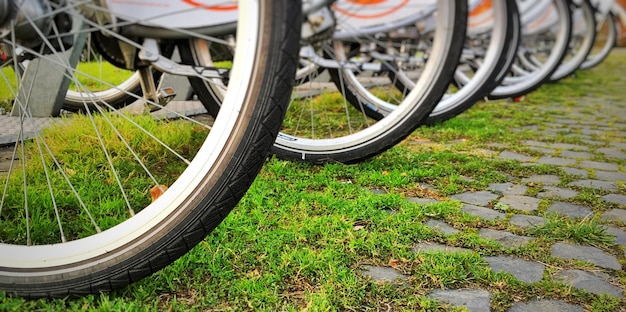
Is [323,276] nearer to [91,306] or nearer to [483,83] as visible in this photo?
[91,306]

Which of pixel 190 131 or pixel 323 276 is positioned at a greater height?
pixel 190 131

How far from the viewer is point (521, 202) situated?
2158 mm

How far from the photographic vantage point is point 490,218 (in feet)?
6.47

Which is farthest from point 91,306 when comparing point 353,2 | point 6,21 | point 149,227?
point 353,2

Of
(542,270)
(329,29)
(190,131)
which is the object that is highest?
(329,29)

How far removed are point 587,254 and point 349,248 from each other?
679 millimetres

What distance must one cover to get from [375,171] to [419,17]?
2077 mm

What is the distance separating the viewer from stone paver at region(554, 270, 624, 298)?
4.85ft

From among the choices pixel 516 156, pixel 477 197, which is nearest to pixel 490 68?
pixel 516 156

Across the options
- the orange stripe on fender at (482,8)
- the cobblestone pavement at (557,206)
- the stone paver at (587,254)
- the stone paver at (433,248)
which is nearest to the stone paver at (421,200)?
the cobblestone pavement at (557,206)

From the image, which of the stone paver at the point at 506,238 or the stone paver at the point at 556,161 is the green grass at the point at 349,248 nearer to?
the stone paver at the point at 506,238

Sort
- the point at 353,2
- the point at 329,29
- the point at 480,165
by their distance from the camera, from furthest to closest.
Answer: the point at 353,2
the point at 480,165
the point at 329,29

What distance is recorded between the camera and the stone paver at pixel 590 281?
1.48m

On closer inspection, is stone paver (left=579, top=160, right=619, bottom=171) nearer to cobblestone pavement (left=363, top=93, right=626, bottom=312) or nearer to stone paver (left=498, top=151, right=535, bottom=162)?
cobblestone pavement (left=363, top=93, right=626, bottom=312)
